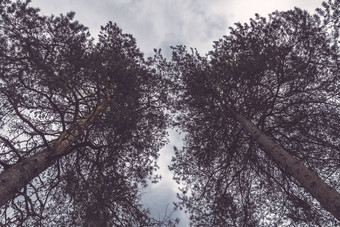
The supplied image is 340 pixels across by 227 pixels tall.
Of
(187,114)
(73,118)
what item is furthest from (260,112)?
(73,118)

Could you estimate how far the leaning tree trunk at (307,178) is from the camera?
5.25 m

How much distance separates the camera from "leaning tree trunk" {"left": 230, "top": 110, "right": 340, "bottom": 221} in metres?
5.25

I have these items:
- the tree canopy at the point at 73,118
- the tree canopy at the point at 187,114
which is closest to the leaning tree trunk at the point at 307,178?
the tree canopy at the point at 187,114

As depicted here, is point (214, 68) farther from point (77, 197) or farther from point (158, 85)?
point (77, 197)

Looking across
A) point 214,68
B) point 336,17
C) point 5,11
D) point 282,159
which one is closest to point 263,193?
point 282,159

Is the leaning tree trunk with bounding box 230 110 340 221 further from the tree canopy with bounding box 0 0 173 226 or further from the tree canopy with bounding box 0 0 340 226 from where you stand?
the tree canopy with bounding box 0 0 173 226

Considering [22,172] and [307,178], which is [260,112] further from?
[22,172]

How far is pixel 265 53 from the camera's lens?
27.6 ft

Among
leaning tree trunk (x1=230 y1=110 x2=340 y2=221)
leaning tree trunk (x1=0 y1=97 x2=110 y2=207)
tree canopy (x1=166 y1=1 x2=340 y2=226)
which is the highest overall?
tree canopy (x1=166 y1=1 x2=340 y2=226)

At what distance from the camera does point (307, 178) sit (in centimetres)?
602

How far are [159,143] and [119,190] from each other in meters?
3.01


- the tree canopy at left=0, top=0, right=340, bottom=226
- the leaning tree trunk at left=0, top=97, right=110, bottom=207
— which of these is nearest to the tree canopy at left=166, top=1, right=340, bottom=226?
the tree canopy at left=0, top=0, right=340, bottom=226

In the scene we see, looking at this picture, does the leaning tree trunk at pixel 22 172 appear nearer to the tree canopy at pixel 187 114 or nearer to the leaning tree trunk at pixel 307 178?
the tree canopy at pixel 187 114

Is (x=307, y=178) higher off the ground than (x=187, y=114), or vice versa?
(x=187, y=114)
